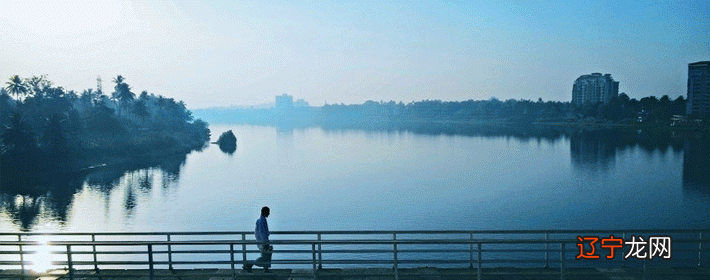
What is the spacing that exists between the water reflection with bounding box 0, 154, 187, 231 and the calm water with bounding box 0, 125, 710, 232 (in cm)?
24

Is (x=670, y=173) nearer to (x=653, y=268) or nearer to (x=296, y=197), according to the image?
(x=296, y=197)

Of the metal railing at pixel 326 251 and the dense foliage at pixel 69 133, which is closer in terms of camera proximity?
the metal railing at pixel 326 251

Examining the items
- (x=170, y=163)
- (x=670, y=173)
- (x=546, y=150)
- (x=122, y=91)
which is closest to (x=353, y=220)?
(x=670, y=173)

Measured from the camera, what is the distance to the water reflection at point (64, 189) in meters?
52.5

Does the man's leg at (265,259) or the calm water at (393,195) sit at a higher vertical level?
the man's leg at (265,259)

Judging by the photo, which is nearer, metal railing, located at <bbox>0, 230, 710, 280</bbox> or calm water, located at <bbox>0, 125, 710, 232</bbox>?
metal railing, located at <bbox>0, 230, 710, 280</bbox>

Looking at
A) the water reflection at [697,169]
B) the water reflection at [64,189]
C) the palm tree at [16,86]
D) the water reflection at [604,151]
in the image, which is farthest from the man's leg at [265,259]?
the palm tree at [16,86]

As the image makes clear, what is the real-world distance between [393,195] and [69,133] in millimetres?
65663

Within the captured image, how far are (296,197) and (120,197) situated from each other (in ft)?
75.6

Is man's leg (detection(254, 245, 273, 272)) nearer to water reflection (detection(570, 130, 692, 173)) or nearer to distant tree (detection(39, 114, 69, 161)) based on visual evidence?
water reflection (detection(570, 130, 692, 173))

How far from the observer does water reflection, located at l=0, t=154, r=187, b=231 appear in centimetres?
5253

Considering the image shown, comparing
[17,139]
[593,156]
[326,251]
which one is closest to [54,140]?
[17,139]

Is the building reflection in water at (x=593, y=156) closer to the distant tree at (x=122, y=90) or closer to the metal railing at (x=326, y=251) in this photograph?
the metal railing at (x=326, y=251)

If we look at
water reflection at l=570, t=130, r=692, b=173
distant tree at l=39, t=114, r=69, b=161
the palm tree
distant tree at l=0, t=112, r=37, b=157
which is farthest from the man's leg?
the palm tree
